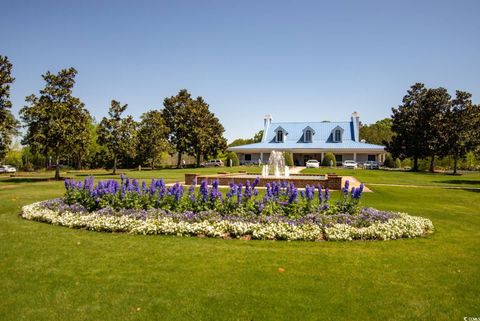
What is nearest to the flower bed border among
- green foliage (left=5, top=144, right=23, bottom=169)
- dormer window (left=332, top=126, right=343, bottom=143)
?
dormer window (left=332, top=126, right=343, bottom=143)

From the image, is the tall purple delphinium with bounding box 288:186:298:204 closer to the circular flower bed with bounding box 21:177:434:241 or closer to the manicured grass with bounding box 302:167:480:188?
the circular flower bed with bounding box 21:177:434:241

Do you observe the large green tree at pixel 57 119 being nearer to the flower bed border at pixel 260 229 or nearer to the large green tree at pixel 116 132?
the large green tree at pixel 116 132

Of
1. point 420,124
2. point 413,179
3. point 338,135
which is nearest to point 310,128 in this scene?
point 338,135

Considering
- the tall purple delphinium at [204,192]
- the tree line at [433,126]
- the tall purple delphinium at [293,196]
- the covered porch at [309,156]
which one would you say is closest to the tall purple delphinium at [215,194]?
the tall purple delphinium at [204,192]

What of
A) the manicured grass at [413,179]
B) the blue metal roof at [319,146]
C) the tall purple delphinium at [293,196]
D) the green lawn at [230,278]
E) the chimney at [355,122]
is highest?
the chimney at [355,122]

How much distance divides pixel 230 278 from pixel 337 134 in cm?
5224

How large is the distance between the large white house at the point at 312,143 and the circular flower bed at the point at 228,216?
4339cm

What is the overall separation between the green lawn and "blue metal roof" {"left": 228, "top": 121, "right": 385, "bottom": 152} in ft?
148

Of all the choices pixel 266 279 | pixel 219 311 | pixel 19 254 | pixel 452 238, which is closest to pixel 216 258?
pixel 266 279

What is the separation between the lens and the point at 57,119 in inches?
1096

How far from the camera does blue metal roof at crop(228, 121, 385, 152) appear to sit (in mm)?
53500

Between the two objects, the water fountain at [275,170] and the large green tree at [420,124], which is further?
the large green tree at [420,124]

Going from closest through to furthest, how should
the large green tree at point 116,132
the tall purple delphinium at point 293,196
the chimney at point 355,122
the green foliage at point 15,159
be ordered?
the tall purple delphinium at point 293,196
the large green tree at point 116,132
the chimney at point 355,122
the green foliage at point 15,159

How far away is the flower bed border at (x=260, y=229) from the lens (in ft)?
27.4
